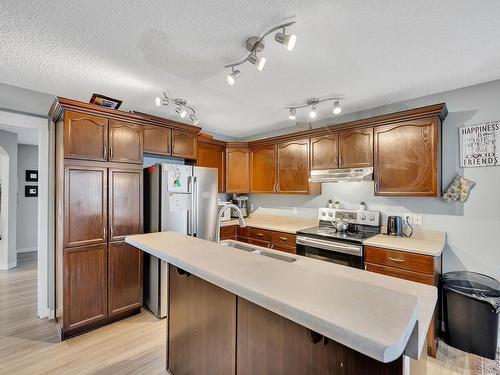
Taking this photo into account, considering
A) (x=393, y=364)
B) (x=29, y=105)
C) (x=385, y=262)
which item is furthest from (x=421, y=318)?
(x=29, y=105)

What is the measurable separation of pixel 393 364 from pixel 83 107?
295 centimetres

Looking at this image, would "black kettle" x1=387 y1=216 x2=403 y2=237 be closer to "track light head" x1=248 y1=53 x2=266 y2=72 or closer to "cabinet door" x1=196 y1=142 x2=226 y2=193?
"track light head" x1=248 y1=53 x2=266 y2=72

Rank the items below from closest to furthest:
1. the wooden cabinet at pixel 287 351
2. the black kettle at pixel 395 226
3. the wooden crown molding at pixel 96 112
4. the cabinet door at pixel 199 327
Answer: the wooden cabinet at pixel 287 351
the cabinet door at pixel 199 327
the wooden crown molding at pixel 96 112
the black kettle at pixel 395 226

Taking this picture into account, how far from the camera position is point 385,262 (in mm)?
2393

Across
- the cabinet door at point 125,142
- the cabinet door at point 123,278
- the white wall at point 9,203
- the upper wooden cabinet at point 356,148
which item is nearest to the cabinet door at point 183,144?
the cabinet door at point 125,142

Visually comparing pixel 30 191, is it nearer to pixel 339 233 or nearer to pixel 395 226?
pixel 339 233

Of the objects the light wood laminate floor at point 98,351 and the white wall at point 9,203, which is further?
the white wall at point 9,203

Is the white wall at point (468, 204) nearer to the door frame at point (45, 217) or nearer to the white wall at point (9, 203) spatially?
the door frame at point (45, 217)

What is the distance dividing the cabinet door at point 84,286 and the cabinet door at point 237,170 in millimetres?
2129

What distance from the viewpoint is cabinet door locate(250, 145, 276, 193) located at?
3.86 meters

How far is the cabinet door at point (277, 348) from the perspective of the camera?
0.92 m

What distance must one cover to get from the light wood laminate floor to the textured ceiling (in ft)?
8.14

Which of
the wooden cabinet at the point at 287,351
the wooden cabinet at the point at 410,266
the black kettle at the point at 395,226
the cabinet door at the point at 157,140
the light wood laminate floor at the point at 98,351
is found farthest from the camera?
the cabinet door at the point at 157,140

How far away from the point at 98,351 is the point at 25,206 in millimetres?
4835
